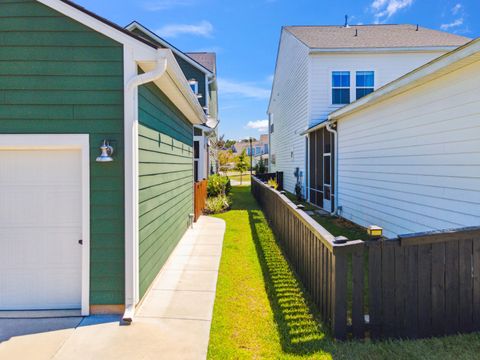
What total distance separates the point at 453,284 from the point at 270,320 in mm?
1944

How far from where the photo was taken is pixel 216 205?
455 inches

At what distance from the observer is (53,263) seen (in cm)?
382

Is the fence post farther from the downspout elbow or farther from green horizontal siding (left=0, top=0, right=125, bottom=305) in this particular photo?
the downspout elbow

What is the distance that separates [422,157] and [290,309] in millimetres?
3735

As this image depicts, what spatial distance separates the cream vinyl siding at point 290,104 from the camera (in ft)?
44.8

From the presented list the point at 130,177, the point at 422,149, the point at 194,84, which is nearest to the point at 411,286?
the point at 130,177

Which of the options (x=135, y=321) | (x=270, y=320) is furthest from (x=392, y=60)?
(x=135, y=321)

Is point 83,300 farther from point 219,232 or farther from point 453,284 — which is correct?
point 219,232

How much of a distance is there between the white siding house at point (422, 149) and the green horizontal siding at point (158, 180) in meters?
4.24

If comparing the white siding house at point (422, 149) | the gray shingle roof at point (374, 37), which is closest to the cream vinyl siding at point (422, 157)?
the white siding house at point (422, 149)

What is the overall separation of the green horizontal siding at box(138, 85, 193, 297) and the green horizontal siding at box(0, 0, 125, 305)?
0.39m

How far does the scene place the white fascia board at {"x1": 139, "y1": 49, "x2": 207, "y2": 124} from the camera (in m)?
3.74

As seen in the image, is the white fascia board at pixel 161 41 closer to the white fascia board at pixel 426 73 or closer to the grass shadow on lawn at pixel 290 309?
the white fascia board at pixel 426 73

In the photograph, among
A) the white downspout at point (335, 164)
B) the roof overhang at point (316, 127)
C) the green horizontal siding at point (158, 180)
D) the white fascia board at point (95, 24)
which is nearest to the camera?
the white fascia board at point (95, 24)
